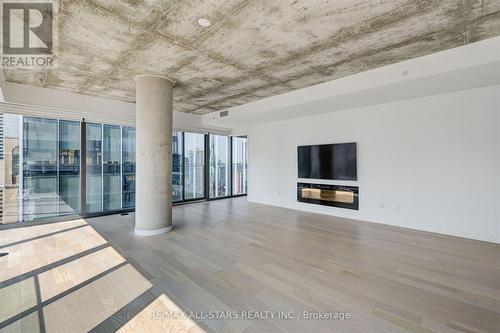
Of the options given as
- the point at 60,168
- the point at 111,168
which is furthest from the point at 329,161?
the point at 60,168

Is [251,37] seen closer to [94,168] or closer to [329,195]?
[329,195]

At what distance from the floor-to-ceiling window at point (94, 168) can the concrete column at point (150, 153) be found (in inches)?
92.1

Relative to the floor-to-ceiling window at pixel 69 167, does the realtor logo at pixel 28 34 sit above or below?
above

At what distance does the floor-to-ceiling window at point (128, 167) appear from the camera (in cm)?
650

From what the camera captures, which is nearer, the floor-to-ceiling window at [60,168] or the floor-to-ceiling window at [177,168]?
the floor-to-ceiling window at [60,168]

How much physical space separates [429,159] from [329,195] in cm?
230

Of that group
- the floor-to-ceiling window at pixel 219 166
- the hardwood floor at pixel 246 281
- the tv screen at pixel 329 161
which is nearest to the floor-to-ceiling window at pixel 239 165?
the floor-to-ceiling window at pixel 219 166

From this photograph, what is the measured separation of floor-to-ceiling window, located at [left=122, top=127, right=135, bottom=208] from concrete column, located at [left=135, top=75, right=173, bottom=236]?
2470 mm

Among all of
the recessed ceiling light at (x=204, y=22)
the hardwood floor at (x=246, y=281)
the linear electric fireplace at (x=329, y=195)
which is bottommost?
the hardwood floor at (x=246, y=281)

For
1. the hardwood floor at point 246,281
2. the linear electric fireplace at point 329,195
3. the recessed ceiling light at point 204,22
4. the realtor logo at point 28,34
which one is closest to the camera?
the hardwood floor at point 246,281

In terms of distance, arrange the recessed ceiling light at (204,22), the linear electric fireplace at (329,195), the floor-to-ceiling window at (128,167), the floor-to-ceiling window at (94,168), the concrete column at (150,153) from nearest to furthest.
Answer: the recessed ceiling light at (204,22) → the concrete column at (150,153) → the linear electric fireplace at (329,195) → the floor-to-ceiling window at (94,168) → the floor-to-ceiling window at (128,167)

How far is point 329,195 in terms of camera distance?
6.16 meters

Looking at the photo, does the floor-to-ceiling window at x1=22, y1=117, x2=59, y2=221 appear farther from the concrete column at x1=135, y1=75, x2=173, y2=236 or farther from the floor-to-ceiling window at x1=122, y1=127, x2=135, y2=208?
the concrete column at x1=135, y1=75, x2=173, y2=236

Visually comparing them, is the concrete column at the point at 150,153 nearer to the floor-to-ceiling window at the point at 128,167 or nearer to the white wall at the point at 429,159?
the floor-to-ceiling window at the point at 128,167
